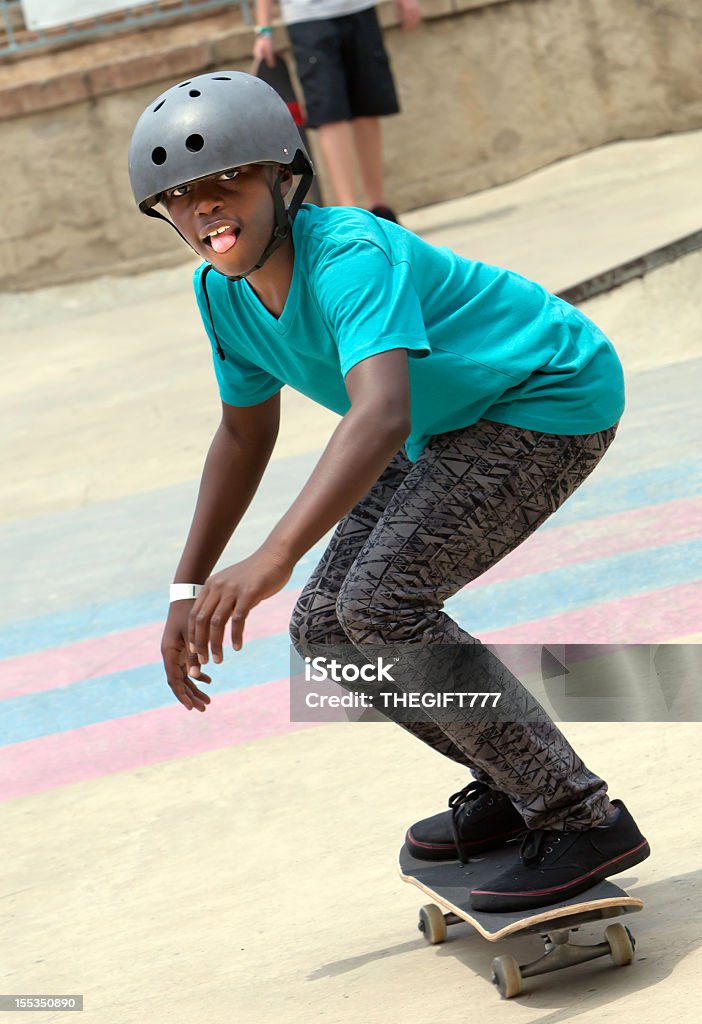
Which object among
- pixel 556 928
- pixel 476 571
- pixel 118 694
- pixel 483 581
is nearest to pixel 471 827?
pixel 556 928

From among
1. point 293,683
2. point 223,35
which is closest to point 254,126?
point 293,683

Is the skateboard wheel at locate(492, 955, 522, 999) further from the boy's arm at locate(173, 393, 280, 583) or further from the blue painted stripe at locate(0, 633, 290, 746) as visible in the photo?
the blue painted stripe at locate(0, 633, 290, 746)

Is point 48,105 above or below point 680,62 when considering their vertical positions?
above

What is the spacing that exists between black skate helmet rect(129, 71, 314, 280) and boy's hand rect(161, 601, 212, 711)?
2.25 feet

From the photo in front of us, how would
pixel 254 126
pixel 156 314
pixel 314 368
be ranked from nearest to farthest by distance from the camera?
pixel 254 126 → pixel 314 368 → pixel 156 314

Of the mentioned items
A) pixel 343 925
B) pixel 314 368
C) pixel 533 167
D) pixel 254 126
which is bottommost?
pixel 533 167

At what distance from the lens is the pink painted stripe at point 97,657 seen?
4.74 metres

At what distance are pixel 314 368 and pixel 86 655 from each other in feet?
8.00

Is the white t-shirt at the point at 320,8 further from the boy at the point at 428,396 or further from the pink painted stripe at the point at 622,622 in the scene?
the boy at the point at 428,396

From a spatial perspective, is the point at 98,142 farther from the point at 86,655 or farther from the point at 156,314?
the point at 86,655

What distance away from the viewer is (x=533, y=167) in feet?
37.4

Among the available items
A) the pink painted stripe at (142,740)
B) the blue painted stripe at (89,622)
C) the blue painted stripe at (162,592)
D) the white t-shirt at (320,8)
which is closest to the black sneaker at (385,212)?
the white t-shirt at (320,8)

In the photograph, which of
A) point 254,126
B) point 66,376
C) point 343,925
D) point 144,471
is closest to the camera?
point 254,126

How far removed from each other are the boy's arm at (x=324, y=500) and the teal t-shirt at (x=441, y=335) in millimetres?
155
